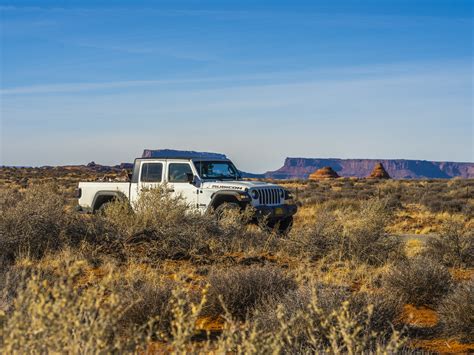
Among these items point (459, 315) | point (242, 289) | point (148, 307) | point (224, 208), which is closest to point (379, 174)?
point (224, 208)

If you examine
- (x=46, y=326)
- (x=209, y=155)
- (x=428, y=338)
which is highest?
(x=209, y=155)

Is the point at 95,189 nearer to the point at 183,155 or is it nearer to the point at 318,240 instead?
the point at 183,155

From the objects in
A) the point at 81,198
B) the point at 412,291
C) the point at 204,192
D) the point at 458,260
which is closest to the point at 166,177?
the point at 204,192

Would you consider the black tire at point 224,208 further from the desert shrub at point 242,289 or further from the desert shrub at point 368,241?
the desert shrub at point 242,289

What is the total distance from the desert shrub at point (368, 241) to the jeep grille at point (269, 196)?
2329 millimetres

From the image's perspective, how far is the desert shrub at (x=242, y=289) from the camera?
6.80 m

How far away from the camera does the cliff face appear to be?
16900 cm

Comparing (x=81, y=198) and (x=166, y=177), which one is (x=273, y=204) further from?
(x=81, y=198)

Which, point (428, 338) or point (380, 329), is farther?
point (428, 338)

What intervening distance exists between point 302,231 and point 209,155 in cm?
404

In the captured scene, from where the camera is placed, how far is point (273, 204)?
45.3 feet

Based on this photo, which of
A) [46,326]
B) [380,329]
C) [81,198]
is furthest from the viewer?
[81,198]

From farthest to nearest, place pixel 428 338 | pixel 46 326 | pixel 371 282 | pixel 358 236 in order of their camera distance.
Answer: pixel 358 236, pixel 371 282, pixel 428 338, pixel 46 326

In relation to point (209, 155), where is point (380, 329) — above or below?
below
